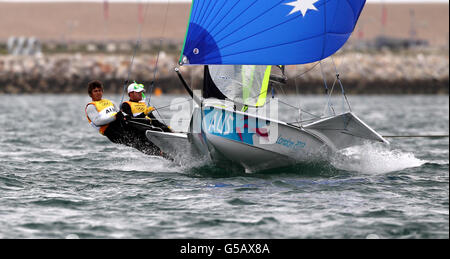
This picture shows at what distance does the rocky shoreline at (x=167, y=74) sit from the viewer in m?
41.3

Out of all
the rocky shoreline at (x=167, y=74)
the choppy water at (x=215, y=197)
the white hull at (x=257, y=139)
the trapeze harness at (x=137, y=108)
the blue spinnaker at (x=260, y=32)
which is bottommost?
the choppy water at (x=215, y=197)

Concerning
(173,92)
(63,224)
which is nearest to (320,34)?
(63,224)

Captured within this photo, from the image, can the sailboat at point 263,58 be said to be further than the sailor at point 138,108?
No

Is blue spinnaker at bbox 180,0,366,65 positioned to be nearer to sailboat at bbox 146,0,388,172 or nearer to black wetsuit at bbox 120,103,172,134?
sailboat at bbox 146,0,388,172

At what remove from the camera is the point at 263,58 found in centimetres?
1028

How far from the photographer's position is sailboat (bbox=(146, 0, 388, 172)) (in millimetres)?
9977

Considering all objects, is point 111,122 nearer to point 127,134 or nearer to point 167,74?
point 127,134

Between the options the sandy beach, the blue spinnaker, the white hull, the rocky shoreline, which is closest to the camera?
the white hull

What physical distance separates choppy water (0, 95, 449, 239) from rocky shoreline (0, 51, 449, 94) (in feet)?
91.5

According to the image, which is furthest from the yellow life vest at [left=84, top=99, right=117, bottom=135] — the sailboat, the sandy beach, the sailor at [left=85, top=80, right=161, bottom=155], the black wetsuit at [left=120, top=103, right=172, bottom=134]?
the sandy beach

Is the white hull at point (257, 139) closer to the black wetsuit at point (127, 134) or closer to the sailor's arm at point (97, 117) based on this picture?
the black wetsuit at point (127, 134)

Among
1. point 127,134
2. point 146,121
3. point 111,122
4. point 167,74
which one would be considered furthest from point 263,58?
point 167,74

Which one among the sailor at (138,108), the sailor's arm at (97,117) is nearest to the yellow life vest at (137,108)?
the sailor at (138,108)

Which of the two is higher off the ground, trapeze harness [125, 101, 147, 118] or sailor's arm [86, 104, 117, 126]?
trapeze harness [125, 101, 147, 118]
